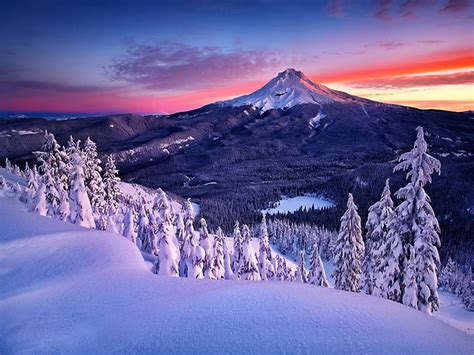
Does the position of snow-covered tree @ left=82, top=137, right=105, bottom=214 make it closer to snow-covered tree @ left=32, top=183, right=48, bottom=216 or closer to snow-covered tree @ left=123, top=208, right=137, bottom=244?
snow-covered tree @ left=123, top=208, right=137, bottom=244

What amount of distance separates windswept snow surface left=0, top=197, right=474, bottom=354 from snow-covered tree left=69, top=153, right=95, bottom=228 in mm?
15572

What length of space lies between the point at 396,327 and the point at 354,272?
26.5 metres

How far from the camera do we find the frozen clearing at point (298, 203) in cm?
17638

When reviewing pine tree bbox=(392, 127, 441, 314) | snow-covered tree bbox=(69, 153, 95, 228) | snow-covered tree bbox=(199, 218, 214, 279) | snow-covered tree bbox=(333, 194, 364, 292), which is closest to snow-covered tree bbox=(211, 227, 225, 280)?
snow-covered tree bbox=(199, 218, 214, 279)

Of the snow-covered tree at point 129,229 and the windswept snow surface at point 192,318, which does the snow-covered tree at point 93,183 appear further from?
the windswept snow surface at point 192,318

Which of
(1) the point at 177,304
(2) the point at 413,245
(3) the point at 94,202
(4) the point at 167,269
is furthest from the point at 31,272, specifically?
(3) the point at 94,202

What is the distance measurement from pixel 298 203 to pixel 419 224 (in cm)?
17272

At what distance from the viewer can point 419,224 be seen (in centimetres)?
1792

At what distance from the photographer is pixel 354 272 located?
104 feet

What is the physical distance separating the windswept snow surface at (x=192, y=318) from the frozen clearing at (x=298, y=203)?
16240 centimetres

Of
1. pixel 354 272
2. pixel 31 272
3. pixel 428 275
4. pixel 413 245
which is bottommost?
pixel 354 272

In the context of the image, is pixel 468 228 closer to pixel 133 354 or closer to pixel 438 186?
pixel 438 186

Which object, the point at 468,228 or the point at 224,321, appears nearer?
the point at 224,321

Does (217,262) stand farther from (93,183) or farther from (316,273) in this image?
(93,183)
